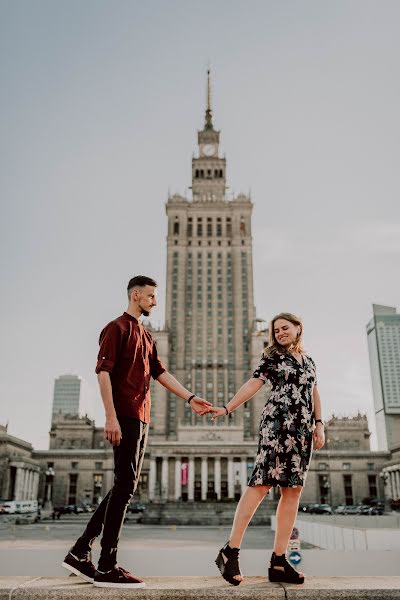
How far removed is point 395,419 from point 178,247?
9156 cm

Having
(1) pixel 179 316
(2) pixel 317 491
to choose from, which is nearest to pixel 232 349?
(1) pixel 179 316

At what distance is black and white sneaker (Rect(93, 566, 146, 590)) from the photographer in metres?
3.94

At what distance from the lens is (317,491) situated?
8344 centimetres

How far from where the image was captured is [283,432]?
5.10m

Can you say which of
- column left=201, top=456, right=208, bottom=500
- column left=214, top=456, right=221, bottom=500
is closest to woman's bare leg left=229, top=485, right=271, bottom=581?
column left=214, top=456, right=221, bottom=500

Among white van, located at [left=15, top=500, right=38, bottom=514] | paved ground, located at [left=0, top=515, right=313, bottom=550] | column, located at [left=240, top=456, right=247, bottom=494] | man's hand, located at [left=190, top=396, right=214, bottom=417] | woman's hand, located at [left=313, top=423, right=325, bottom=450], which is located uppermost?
man's hand, located at [left=190, top=396, right=214, bottom=417]

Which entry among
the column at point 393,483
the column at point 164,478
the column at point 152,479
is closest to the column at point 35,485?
the column at point 152,479

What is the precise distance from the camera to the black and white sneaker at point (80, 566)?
14.8 feet

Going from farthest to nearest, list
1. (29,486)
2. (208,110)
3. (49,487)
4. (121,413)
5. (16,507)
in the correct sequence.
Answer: (208,110) < (29,486) < (49,487) < (16,507) < (121,413)

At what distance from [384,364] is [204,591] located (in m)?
172

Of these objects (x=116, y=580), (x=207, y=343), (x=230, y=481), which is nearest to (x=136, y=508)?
(x=230, y=481)

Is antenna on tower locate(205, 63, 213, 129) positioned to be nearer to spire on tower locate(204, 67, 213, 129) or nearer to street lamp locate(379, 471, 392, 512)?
spire on tower locate(204, 67, 213, 129)

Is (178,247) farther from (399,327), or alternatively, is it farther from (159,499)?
(399,327)

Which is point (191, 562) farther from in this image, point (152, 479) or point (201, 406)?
point (152, 479)
